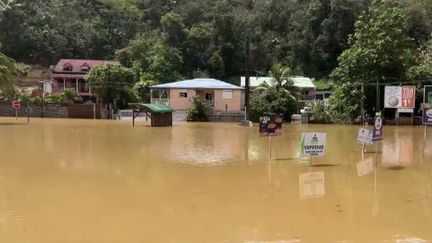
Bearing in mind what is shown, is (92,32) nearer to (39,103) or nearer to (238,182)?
(39,103)

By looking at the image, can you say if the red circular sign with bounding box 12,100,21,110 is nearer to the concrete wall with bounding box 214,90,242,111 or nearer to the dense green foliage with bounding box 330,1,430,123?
the concrete wall with bounding box 214,90,242,111

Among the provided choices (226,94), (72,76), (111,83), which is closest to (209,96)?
(226,94)

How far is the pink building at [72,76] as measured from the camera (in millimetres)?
61750

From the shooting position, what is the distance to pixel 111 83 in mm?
48250

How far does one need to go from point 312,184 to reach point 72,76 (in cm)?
5261

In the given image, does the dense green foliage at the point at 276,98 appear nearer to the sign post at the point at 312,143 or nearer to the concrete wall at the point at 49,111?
the concrete wall at the point at 49,111

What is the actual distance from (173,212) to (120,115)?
38.1 meters

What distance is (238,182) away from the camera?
44.5ft

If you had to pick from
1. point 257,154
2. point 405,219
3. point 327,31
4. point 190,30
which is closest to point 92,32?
point 190,30

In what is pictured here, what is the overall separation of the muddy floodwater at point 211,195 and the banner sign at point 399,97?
19.6 m

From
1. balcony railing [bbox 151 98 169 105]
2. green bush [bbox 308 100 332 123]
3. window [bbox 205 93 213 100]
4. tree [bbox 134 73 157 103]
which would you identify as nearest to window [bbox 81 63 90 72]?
tree [bbox 134 73 157 103]

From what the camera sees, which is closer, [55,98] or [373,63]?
[373,63]

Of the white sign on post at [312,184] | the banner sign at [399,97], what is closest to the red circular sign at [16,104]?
the banner sign at [399,97]

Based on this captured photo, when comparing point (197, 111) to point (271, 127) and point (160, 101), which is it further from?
point (271, 127)
